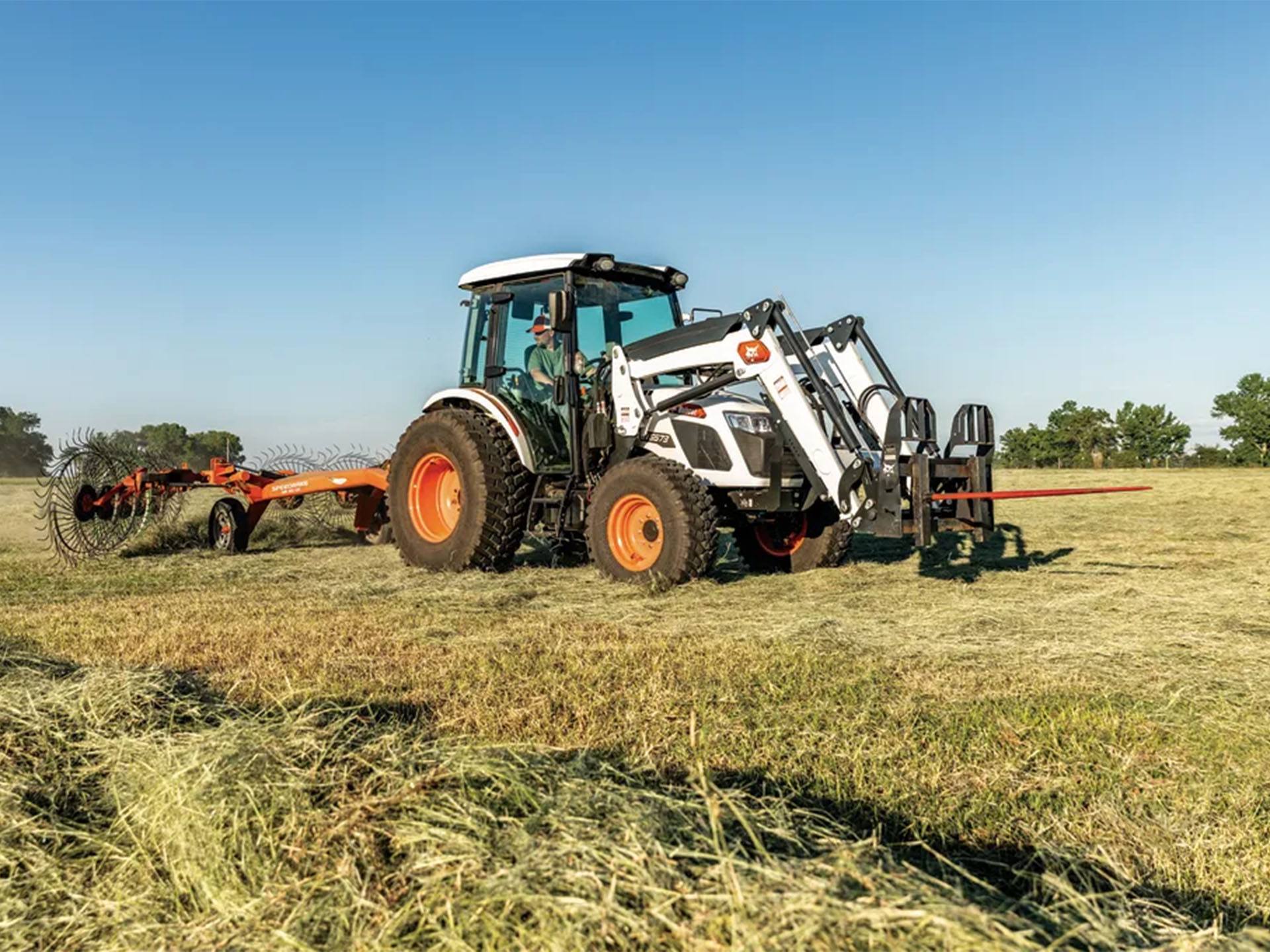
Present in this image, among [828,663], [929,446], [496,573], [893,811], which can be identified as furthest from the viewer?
[496,573]

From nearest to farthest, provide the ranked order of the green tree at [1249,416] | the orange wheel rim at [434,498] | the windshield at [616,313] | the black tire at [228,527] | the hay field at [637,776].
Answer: the hay field at [637,776] < the windshield at [616,313] < the orange wheel rim at [434,498] < the black tire at [228,527] < the green tree at [1249,416]

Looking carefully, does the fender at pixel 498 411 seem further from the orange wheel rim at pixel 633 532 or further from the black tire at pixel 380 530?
the black tire at pixel 380 530

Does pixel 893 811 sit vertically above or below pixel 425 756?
below

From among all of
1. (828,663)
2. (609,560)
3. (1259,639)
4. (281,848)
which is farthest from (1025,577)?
(281,848)

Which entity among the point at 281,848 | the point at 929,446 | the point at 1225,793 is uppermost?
the point at 929,446

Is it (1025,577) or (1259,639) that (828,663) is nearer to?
(1259,639)

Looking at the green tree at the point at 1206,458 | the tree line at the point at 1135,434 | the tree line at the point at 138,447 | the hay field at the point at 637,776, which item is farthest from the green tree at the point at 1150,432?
the hay field at the point at 637,776

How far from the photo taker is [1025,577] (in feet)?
25.7

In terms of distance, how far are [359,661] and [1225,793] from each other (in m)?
3.28

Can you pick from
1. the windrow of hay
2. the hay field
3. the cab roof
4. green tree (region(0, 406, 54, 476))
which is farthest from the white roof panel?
green tree (region(0, 406, 54, 476))

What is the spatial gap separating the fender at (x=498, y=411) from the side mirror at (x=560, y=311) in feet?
2.75

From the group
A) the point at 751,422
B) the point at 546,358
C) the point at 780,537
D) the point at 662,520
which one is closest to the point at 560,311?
the point at 546,358

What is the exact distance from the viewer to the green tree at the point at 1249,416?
64.0 m

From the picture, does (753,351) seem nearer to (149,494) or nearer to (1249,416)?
(149,494)
